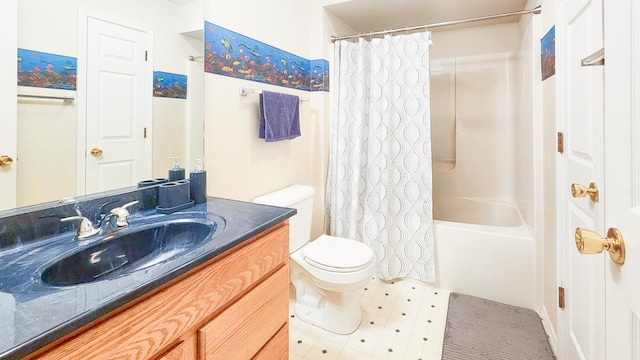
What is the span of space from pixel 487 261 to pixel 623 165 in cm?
161

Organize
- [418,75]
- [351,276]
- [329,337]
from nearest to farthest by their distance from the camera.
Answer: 1. [351,276]
2. [329,337]
3. [418,75]

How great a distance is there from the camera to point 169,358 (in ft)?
2.32

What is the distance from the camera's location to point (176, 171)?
1355 millimetres

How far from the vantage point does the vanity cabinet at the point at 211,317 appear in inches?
23.2

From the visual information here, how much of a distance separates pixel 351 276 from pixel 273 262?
2.13 feet

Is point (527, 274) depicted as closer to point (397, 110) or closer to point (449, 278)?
point (449, 278)

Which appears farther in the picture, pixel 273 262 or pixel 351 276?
pixel 351 276

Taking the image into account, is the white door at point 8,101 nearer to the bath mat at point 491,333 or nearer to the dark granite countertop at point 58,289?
the dark granite countertop at point 58,289

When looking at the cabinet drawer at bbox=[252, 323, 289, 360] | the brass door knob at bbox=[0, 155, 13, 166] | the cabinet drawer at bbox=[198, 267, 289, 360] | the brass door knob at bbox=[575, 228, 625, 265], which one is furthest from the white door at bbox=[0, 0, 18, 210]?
the brass door knob at bbox=[575, 228, 625, 265]

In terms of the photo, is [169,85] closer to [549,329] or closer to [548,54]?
[548,54]

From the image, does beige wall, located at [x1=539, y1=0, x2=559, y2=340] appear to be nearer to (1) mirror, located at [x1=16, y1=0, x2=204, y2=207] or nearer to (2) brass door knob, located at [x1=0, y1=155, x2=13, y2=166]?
(1) mirror, located at [x1=16, y1=0, x2=204, y2=207]

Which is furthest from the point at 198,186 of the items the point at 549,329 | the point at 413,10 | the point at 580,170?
the point at 413,10

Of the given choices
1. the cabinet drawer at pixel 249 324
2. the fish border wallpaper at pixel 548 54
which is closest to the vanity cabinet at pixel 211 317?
the cabinet drawer at pixel 249 324

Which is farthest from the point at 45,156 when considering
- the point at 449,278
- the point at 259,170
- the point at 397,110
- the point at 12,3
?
the point at 449,278
